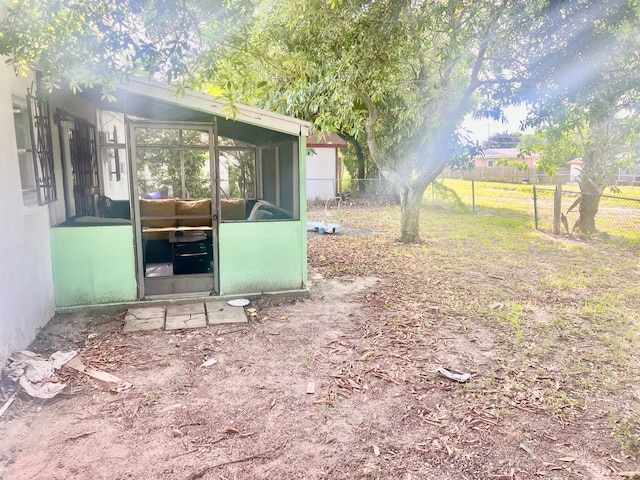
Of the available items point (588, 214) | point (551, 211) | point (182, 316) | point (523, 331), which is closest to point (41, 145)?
point (182, 316)

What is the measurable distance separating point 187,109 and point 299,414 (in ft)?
11.8

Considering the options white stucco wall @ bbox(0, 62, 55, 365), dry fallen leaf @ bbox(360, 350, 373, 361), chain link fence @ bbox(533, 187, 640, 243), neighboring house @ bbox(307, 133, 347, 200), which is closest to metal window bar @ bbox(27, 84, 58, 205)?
white stucco wall @ bbox(0, 62, 55, 365)

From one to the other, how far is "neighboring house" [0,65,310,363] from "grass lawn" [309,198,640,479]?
1.73 meters

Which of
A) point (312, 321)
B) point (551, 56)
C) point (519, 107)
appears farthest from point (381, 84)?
point (312, 321)

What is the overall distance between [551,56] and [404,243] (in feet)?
16.7

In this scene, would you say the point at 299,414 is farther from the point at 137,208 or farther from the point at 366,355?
the point at 137,208

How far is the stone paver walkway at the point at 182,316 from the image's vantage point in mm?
4876

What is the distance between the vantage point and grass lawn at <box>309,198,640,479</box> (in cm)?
305

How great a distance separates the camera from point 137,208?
523 centimetres

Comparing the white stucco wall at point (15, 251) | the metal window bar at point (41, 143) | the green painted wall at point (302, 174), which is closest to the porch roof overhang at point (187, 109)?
the green painted wall at point (302, 174)

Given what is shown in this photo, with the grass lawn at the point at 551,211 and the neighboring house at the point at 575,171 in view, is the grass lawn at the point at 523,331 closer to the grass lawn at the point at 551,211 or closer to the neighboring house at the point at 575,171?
the grass lawn at the point at 551,211

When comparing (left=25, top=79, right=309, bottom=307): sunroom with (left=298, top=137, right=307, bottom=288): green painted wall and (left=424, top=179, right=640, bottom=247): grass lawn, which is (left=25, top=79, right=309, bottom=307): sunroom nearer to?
(left=298, top=137, right=307, bottom=288): green painted wall

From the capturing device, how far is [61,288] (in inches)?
202

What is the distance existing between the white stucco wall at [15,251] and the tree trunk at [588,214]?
10.3 m
